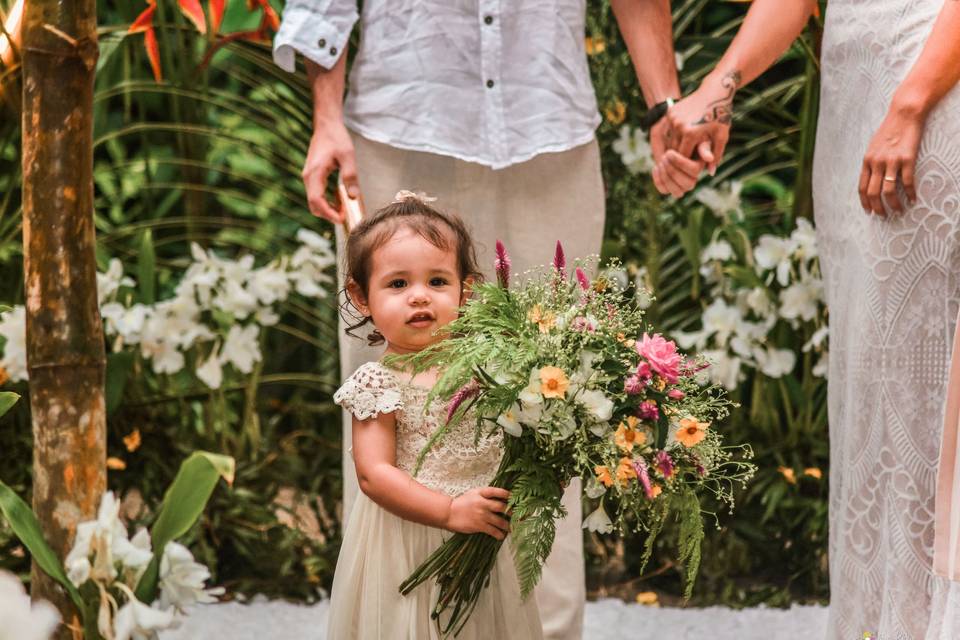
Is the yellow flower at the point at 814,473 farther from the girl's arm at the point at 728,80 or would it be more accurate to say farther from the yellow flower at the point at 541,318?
the yellow flower at the point at 541,318

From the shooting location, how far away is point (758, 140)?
3568mm

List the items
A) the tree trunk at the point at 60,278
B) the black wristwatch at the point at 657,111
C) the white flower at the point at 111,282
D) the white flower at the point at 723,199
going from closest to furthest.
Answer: the tree trunk at the point at 60,278, the black wristwatch at the point at 657,111, the white flower at the point at 111,282, the white flower at the point at 723,199

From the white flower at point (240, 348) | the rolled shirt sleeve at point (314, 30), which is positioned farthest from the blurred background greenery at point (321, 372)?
the rolled shirt sleeve at point (314, 30)

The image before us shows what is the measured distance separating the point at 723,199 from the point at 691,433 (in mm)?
1928

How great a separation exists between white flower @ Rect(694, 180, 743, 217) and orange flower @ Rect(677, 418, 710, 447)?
1898 mm

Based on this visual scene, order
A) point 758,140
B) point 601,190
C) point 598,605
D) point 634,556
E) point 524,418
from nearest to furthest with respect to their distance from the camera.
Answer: point 524,418
point 601,190
point 598,605
point 634,556
point 758,140

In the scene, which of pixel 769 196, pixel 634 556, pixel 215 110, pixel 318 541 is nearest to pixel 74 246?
pixel 318 541

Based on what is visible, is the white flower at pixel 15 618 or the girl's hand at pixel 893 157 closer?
the white flower at pixel 15 618

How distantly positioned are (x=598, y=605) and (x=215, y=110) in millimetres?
2221

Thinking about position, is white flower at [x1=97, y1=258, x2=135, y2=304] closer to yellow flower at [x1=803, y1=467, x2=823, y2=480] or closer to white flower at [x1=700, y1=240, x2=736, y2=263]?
white flower at [x1=700, y1=240, x2=736, y2=263]

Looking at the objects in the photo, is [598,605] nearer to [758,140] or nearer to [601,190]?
[601,190]

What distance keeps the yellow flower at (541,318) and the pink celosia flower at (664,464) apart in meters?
0.21

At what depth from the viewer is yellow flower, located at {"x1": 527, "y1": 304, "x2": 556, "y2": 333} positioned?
5.25 feet

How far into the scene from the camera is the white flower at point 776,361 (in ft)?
10.4
